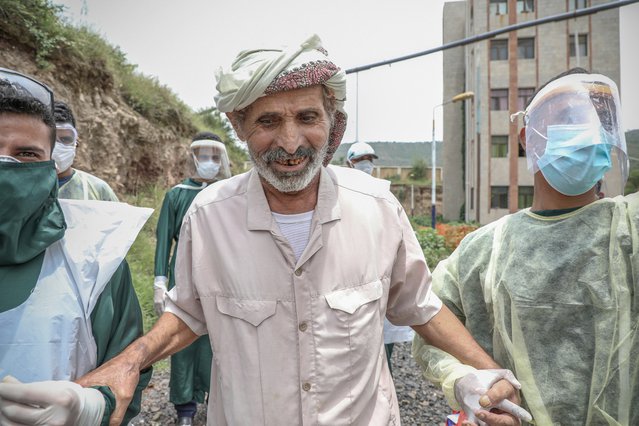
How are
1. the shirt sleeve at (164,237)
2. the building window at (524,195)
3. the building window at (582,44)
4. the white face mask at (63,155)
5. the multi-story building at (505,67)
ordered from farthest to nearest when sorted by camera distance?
the building window at (524,195) < the building window at (582,44) < the multi-story building at (505,67) < the shirt sleeve at (164,237) < the white face mask at (63,155)

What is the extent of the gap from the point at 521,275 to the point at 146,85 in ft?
38.2

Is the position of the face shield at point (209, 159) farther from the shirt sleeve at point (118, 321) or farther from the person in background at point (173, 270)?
the shirt sleeve at point (118, 321)

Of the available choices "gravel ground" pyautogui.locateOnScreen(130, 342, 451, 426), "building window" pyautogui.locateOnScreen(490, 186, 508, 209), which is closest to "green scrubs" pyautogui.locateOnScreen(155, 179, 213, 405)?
"gravel ground" pyautogui.locateOnScreen(130, 342, 451, 426)

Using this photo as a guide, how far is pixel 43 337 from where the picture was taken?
1.38m

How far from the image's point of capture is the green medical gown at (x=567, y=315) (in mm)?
1638

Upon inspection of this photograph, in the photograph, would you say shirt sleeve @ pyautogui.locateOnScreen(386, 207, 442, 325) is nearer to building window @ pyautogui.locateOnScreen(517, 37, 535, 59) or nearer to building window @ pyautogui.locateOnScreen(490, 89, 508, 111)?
building window @ pyautogui.locateOnScreen(490, 89, 508, 111)

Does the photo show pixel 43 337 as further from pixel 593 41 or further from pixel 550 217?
pixel 593 41

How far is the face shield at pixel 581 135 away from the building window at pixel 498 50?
28.4 m

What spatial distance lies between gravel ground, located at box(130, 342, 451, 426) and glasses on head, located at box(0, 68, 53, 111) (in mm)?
3150

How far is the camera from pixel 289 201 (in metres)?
1.76

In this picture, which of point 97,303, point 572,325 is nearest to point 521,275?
point 572,325

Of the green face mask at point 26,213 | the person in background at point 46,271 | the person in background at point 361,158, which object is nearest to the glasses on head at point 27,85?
the person in background at point 46,271

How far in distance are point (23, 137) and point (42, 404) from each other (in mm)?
796

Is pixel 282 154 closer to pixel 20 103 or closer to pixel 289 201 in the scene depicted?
pixel 289 201
